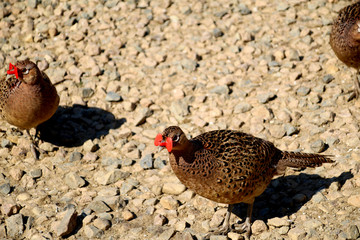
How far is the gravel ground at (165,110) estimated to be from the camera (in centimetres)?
504

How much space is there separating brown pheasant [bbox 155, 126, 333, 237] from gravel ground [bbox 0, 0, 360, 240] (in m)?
0.48

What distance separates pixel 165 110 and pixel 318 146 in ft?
7.27

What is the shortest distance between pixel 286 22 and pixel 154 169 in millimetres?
3592

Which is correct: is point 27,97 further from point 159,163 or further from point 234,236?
point 234,236

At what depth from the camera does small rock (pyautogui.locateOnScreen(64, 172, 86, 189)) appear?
221 inches

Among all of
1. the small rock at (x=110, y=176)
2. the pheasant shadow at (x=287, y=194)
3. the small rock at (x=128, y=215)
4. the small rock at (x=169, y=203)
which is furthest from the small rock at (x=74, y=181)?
the pheasant shadow at (x=287, y=194)

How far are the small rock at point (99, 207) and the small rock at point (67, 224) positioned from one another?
0.91 ft

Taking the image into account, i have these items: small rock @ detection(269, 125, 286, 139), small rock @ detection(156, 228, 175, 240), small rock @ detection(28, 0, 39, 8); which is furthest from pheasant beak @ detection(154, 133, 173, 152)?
small rock @ detection(28, 0, 39, 8)

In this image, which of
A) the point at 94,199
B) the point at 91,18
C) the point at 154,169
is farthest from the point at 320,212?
the point at 91,18

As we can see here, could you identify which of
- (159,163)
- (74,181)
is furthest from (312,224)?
(74,181)

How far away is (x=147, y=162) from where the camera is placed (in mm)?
5898

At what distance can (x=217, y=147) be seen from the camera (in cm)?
477

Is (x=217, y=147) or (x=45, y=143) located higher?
(x=217, y=147)

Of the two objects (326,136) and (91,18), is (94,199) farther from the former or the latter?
(91,18)
